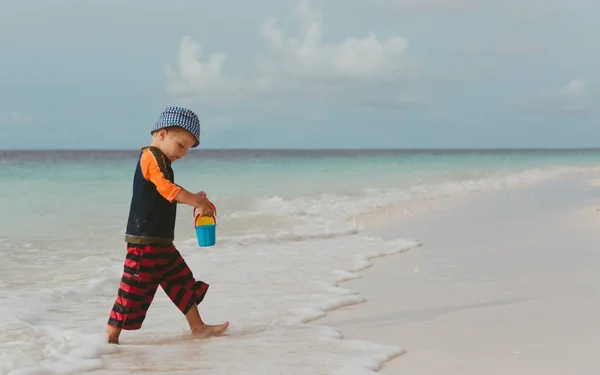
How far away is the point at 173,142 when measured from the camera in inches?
149

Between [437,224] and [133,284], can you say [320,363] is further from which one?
[437,224]

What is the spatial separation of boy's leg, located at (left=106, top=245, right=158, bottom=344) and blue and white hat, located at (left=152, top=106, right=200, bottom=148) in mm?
726

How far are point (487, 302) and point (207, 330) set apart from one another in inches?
80.9

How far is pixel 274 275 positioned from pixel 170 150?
2.57 meters

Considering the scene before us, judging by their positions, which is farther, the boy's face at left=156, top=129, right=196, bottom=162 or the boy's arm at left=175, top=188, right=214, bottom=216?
the boy's face at left=156, top=129, right=196, bottom=162

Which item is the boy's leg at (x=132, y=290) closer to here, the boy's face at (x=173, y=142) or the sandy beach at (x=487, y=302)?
the boy's face at (x=173, y=142)

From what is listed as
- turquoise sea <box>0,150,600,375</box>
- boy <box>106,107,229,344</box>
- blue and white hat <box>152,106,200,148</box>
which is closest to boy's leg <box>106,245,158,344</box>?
boy <box>106,107,229,344</box>

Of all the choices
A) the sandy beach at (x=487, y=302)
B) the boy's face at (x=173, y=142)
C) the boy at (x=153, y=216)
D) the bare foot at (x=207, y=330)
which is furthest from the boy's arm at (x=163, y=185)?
the sandy beach at (x=487, y=302)

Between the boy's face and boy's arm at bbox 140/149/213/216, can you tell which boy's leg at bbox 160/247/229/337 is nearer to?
boy's arm at bbox 140/149/213/216

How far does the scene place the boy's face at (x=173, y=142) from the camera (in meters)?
3.79

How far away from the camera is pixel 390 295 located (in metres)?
5.04

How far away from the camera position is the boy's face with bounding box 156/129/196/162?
3791 mm

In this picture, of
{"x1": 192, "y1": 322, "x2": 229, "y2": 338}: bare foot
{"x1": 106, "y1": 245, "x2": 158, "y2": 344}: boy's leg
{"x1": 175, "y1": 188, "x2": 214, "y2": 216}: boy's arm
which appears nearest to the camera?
{"x1": 175, "y1": 188, "x2": 214, "y2": 216}: boy's arm

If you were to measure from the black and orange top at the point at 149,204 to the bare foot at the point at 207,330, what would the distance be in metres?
0.63
